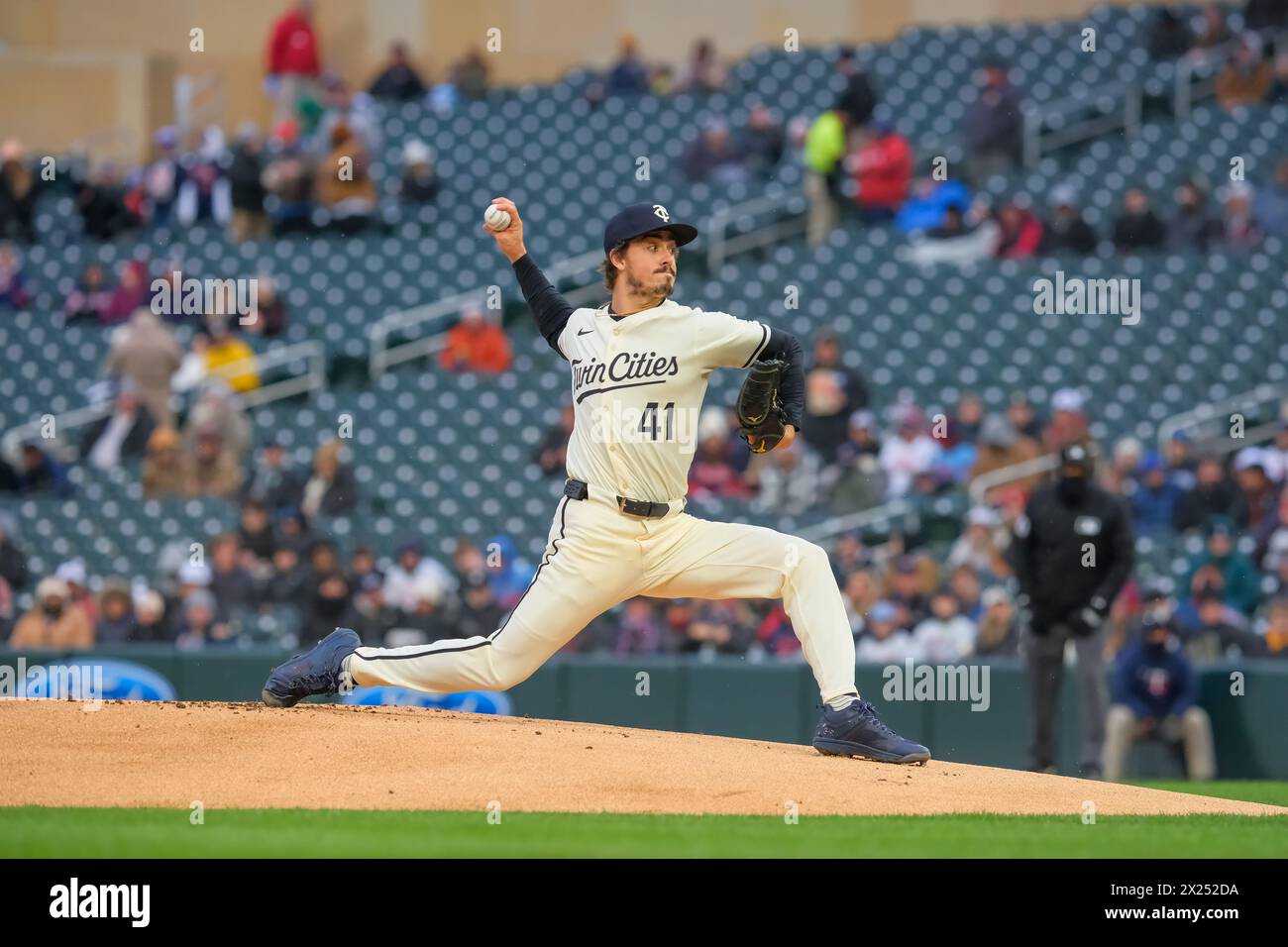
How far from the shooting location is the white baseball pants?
23.5ft

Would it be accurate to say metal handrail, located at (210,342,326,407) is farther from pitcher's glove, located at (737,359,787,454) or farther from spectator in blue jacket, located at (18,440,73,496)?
pitcher's glove, located at (737,359,787,454)

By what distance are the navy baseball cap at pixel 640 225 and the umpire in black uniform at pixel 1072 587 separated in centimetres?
435

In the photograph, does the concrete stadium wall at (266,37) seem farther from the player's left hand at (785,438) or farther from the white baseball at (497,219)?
the player's left hand at (785,438)

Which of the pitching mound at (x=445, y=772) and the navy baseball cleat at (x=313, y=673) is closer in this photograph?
the pitching mound at (x=445, y=772)

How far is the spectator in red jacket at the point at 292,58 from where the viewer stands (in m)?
23.0

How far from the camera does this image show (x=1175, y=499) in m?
14.3

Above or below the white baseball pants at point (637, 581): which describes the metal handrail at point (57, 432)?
above

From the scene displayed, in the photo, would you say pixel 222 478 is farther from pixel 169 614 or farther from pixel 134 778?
pixel 134 778

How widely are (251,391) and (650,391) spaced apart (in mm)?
11300

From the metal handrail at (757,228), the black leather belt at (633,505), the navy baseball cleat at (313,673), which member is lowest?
the navy baseball cleat at (313,673)

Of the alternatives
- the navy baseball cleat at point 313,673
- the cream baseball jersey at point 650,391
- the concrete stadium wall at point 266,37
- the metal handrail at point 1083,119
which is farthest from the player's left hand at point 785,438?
the concrete stadium wall at point 266,37

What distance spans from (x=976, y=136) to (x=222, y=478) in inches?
307

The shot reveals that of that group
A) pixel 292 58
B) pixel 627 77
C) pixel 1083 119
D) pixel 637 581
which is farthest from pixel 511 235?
pixel 292 58
